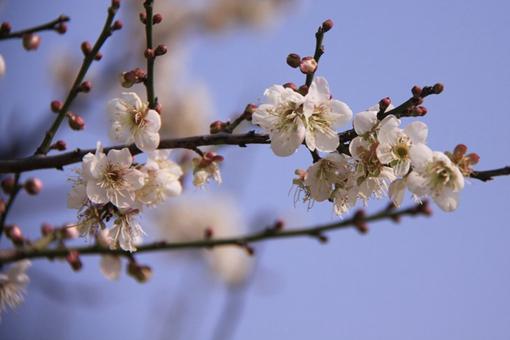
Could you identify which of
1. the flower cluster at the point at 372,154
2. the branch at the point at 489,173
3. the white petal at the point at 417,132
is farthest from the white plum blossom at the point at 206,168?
the branch at the point at 489,173

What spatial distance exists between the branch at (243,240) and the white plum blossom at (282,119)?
87cm

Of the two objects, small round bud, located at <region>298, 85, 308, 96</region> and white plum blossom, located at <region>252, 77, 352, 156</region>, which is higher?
small round bud, located at <region>298, 85, 308, 96</region>

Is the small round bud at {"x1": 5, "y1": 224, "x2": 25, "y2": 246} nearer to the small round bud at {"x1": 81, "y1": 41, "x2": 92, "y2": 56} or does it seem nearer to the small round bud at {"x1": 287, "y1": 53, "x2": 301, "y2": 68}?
the small round bud at {"x1": 81, "y1": 41, "x2": 92, "y2": 56}

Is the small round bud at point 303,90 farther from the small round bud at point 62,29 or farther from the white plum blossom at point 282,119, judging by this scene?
the small round bud at point 62,29

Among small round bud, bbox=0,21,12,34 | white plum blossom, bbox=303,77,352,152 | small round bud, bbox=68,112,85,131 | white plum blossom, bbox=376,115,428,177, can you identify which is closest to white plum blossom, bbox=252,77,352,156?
white plum blossom, bbox=303,77,352,152

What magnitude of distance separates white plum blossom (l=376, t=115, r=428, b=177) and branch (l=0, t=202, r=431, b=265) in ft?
2.79

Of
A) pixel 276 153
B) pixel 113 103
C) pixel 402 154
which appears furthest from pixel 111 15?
pixel 402 154

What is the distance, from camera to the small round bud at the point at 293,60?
152cm

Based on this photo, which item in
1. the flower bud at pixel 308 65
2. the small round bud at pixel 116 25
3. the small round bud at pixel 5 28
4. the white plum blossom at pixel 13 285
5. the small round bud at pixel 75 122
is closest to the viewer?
the flower bud at pixel 308 65

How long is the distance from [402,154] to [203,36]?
18.0 ft

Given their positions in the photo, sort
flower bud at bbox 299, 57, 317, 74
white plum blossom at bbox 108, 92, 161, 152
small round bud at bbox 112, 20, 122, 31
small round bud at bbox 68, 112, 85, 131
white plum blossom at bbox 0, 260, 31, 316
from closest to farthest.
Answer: flower bud at bbox 299, 57, 317, 74
white plum blossom at bbox 108, 92, 161, 152
small round bud at bbox 112, 20, 122, 31
small round bud at bbox 68, 112, 85, 131
white plum blossom at bbox 0, 260, 31, 316

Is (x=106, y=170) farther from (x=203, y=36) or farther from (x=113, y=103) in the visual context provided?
(x=203, y=36)

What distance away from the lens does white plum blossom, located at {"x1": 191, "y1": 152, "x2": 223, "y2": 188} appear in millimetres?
1812

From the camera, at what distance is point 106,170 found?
1.57 metres
